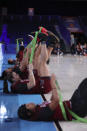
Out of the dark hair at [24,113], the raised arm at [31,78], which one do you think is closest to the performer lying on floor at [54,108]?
the dark hair at [24,113]

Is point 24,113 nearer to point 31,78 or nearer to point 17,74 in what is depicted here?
point 31,78

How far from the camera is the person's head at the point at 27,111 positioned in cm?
383

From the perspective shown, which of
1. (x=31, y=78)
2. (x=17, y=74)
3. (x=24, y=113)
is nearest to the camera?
(x=24, y=113)

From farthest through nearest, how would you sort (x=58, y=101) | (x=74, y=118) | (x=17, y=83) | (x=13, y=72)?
(x=13, y=72), (x=17, y=83), (x=74, y=118), (x=58, y=101)

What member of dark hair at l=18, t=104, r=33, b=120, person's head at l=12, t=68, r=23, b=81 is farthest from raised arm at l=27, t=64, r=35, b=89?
dark hair at l=18, t=104, r=33, b=120

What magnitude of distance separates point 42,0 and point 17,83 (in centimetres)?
2259

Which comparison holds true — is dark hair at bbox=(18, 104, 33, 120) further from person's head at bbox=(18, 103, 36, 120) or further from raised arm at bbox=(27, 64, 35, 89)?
raised arm at bbox=(27, 64, 35, 89)

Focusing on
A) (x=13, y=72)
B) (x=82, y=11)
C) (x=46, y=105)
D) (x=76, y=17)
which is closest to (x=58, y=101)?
(x=46, y=105)

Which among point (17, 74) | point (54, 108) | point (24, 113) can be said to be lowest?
point (24, 113)

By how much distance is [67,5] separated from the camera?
27328 mm

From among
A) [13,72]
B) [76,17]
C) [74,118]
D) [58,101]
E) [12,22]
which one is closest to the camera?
[58,101]

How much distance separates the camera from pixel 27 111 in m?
3.87

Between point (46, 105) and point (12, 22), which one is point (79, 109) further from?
point (12, 22)

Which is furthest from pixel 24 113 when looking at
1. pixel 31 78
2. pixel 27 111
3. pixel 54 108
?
pixel 31 78
